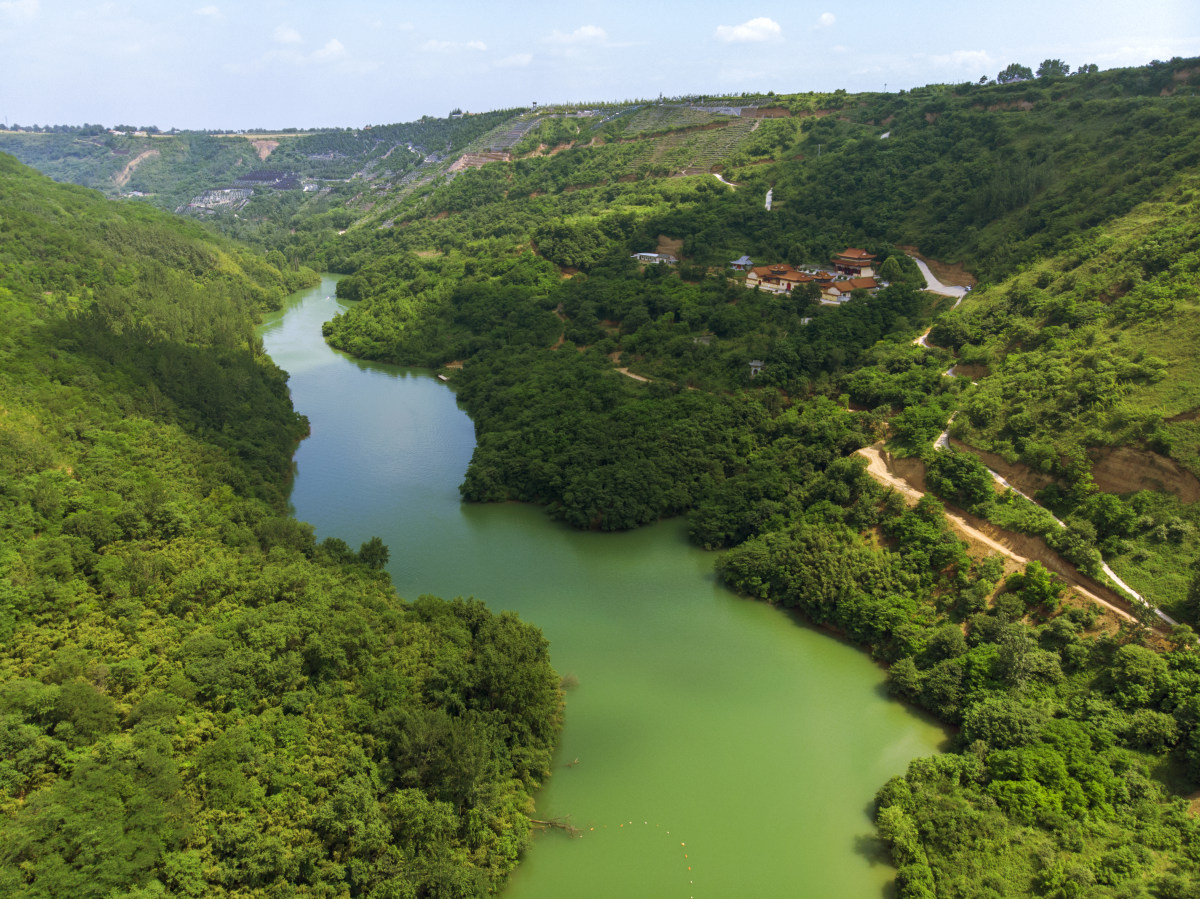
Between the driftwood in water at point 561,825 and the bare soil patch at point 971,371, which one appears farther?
the bare soil patch at point 971,371

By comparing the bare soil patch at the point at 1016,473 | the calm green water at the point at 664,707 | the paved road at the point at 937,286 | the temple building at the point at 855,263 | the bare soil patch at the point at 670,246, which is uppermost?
the bare soil patch at the point at 670,246

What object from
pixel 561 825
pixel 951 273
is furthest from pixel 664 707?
pixel 951 273

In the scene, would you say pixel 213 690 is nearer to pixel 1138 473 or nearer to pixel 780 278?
pixel 1138 473

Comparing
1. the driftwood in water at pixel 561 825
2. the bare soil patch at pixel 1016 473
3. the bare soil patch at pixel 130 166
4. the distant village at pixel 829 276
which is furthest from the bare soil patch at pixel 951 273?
the bare soil patch at pixel 130 166

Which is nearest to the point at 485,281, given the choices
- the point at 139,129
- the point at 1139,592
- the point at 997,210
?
the point at 997,210

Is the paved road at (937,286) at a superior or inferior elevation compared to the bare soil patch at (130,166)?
inferior

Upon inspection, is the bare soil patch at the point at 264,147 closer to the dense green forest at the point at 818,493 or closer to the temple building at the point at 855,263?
the dense green forest at the point at 818,493

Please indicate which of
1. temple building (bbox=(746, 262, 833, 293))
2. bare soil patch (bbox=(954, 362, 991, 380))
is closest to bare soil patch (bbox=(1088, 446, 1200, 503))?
bare soil patch (bbox=(954, 362, 991, 380))

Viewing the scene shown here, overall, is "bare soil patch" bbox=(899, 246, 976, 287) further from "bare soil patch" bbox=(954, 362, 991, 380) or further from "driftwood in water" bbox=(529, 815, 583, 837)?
"driftwood in water" bbox=(529, 815, 583, 837)
